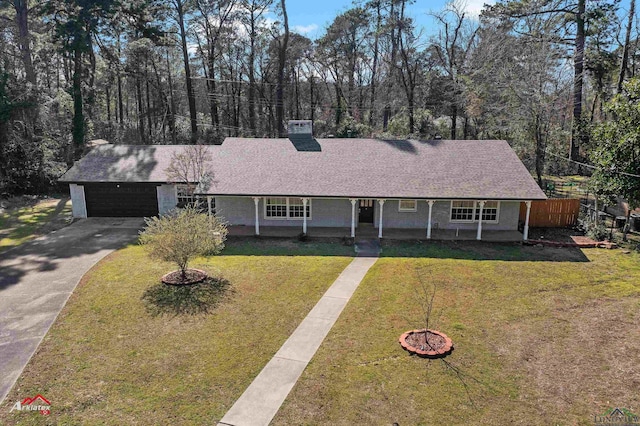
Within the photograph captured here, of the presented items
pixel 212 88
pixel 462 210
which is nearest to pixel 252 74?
pixel 212 88

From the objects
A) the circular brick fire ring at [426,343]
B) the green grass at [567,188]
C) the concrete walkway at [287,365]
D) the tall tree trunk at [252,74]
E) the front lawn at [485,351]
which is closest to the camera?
the concrete walkway at [287,365]

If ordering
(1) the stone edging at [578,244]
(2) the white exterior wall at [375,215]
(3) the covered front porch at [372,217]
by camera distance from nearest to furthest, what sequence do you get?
1. (1) the stone edging at [578,244]
2. (3) the covered front porch at [372,217]
3. (2) the white exterior wall at [375,215]

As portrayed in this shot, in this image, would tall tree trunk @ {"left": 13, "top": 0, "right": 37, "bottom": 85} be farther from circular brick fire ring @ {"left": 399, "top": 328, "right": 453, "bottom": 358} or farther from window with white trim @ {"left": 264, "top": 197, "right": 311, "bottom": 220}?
circular brick fire ring @ {"left": 399, "top": 328, "right": 453, "bottom": 358}

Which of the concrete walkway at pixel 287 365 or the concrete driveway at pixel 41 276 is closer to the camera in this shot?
the concrete walkway at pixel 287 365

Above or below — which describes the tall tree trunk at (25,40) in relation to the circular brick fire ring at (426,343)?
above

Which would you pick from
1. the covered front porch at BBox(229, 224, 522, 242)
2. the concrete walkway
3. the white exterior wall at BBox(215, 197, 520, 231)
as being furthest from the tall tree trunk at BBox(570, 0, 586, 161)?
the concrete walkway

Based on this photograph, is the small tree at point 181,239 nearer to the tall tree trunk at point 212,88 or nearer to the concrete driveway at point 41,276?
the concrete driveway at point 41,276

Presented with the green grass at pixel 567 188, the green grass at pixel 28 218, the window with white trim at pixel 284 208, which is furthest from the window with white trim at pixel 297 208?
the green grass at pixel 567 188
